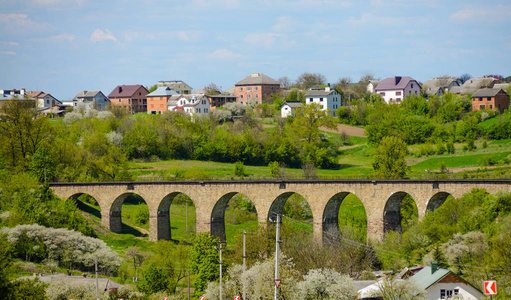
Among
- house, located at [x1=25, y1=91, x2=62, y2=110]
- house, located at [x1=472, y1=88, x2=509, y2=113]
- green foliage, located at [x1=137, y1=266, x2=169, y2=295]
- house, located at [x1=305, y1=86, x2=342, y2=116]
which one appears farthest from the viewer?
house, located at [x1=25, y1=91, x2=62, y2=110]

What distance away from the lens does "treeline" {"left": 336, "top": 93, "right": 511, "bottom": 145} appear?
4341 inches

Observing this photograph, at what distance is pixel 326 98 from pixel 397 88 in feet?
58.5

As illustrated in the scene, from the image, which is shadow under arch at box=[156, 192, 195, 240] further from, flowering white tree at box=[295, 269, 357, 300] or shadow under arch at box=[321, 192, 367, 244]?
flowering white tree at box=[295, 269, 357, 300]

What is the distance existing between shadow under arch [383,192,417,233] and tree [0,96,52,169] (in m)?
47.8

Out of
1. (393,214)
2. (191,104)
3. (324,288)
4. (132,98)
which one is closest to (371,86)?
(191,104)

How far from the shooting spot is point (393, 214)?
209 feet

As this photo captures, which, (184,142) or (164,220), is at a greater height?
(184,142)

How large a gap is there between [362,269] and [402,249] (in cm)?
428

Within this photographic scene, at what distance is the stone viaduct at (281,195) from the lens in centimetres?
6088

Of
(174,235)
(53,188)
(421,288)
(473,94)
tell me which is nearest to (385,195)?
(421,288)

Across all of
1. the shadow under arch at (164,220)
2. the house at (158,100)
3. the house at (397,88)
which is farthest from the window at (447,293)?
the house at (158,100)

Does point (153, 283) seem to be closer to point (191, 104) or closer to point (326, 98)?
point (191, 104)

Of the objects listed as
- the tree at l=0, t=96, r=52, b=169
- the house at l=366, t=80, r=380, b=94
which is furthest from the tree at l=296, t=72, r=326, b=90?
the tree at l=0, t=96, r=52, b=169

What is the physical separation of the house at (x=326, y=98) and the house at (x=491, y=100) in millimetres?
30075
